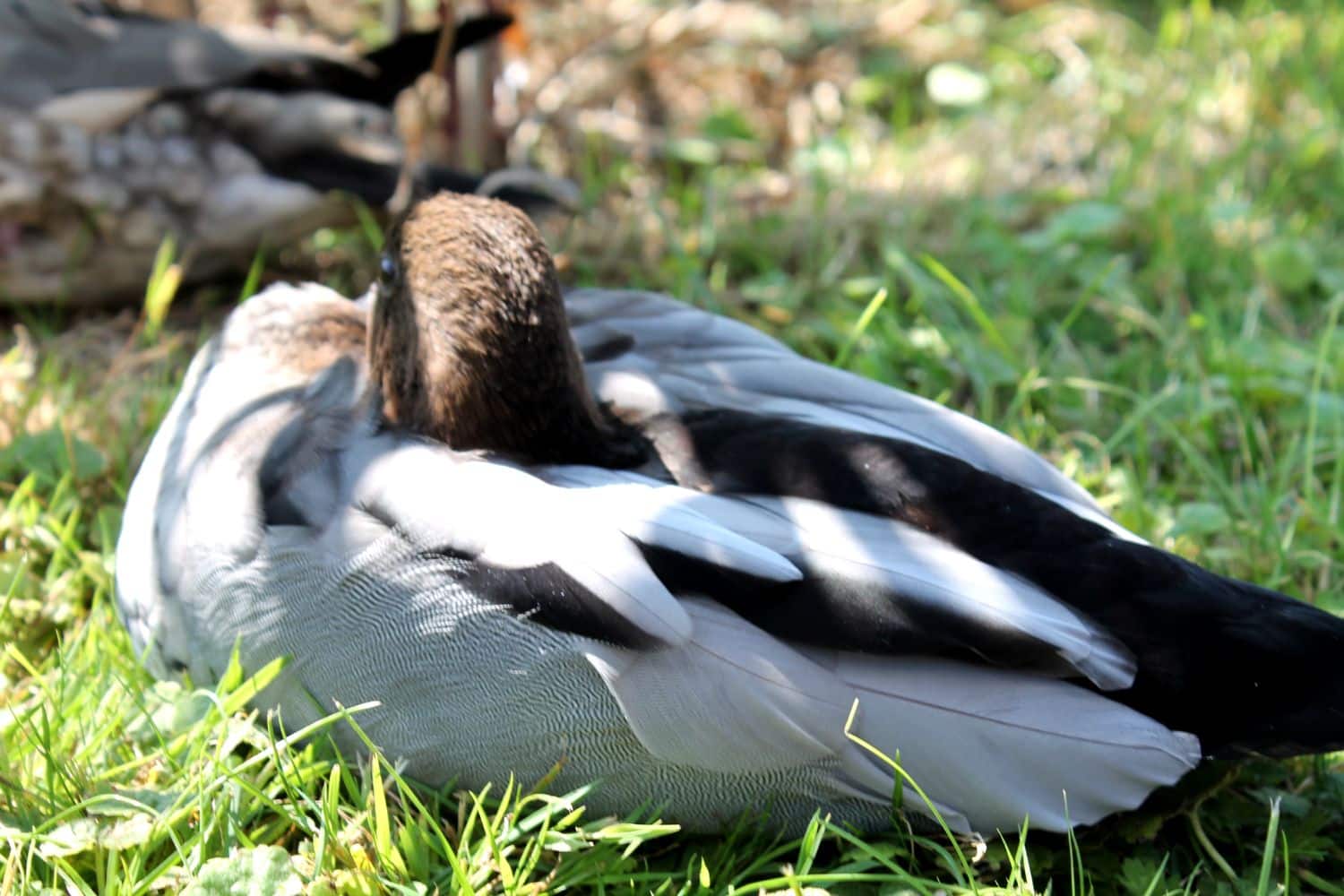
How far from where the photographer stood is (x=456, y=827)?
2119 millimetres

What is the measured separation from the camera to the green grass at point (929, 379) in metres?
2.00

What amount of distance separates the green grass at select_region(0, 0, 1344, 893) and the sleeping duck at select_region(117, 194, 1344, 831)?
4.1 inches

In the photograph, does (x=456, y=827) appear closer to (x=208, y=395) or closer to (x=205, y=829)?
(x=205, y=829)

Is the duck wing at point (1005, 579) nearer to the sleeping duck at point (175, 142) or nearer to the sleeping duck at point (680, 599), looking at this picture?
the sleeping duck at point (680, 599)

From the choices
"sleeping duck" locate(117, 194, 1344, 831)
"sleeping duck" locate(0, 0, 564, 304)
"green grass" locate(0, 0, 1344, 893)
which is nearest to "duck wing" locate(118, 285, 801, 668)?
"sleeping duck" locate(117, 194, 1344, 831)

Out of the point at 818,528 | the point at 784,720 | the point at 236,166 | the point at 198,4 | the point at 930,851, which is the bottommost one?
the point at 930,851

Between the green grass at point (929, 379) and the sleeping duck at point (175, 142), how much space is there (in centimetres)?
19

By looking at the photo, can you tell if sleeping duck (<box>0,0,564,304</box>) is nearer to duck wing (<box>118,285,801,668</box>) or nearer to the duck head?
duck wing (<box>118,285,801,668</box>)

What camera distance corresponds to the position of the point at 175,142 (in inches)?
141

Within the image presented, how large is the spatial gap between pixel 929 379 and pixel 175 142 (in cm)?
196

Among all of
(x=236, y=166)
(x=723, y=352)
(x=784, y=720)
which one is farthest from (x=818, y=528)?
(x=236, y=166)

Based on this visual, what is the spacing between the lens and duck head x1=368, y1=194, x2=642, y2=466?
2164mm

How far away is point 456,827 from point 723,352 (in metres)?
0.94

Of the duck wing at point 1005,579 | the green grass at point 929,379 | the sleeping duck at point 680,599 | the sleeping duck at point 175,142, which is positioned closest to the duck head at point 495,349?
the sleeping duck at point 680,599
